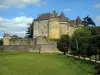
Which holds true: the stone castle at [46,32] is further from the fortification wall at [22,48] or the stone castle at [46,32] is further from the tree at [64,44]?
the tree at [64,44]

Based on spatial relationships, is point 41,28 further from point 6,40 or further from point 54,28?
point 6,40

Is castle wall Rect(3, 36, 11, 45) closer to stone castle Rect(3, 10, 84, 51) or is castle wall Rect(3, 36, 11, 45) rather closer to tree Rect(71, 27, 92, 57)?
stone castle Rect(3, 10, 84, 51)

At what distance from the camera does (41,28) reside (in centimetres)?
7875

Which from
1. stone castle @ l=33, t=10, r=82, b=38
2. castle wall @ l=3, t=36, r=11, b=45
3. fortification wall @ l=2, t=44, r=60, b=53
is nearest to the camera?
fortification wall @ l=2, t=44, r=60, b=53

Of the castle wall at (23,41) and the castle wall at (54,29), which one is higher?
the castle wall at (54,29)

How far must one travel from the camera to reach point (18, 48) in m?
68.9

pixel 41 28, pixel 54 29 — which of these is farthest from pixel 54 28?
pixel 41 28

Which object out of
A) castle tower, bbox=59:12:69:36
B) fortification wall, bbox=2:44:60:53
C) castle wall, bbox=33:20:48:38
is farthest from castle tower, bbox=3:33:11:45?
castle tower, bbox=59:12:69:36

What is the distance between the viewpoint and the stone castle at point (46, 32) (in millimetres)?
68312

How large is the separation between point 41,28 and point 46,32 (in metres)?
2.77

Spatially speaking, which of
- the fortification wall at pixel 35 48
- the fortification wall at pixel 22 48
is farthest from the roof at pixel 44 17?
the fortification wall at pixel 35 48

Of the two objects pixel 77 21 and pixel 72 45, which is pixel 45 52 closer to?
pixel 72 45

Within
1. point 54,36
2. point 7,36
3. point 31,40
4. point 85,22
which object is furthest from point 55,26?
point 85,22

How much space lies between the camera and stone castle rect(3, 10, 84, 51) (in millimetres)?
68312
